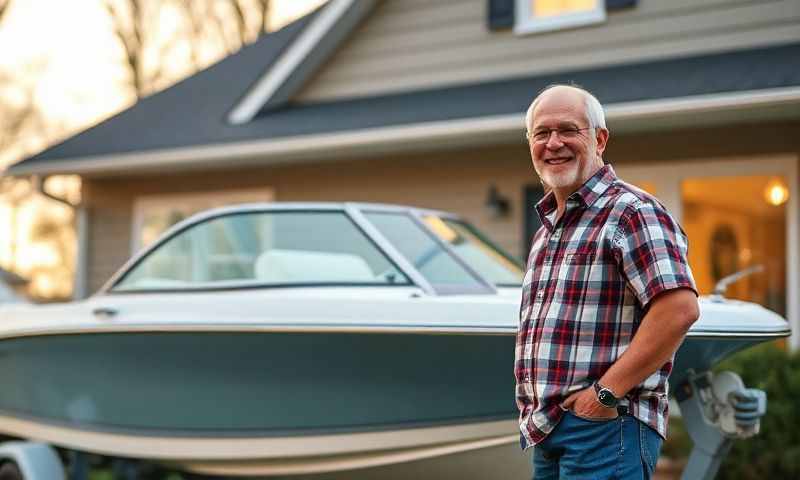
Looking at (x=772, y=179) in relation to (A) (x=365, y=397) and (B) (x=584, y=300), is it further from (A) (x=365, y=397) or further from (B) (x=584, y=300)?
(B) (x=584, y=300)

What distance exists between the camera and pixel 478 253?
4746mm

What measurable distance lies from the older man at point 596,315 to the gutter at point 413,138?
4065 mm

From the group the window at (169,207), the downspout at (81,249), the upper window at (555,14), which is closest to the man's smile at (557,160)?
the upper window at (555,14)

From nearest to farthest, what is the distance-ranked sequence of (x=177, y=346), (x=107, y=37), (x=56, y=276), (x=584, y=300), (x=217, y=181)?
(x=584, y=300) → (x=177, y=346) → (x=217, y=181) → (x=107, y=37) → (x=56, y=276)

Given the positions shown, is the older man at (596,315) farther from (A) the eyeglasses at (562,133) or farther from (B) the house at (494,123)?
(B) the house at (494,123)

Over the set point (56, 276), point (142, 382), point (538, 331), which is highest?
point (538, 331)

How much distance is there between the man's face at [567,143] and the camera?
2.46 metres

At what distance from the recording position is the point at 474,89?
→ 7.95m

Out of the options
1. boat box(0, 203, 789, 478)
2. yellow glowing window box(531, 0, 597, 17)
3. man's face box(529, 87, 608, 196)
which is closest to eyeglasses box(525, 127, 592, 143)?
man's face box(529, 87, 608, 196)

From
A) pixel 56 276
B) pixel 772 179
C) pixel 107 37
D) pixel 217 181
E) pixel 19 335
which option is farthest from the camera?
pixel 56 276

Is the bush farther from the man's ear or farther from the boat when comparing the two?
the man's ear

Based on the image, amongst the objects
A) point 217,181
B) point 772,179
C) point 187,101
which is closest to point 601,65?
point 772,179

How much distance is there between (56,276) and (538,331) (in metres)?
26.3

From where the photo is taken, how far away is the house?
6.84m
